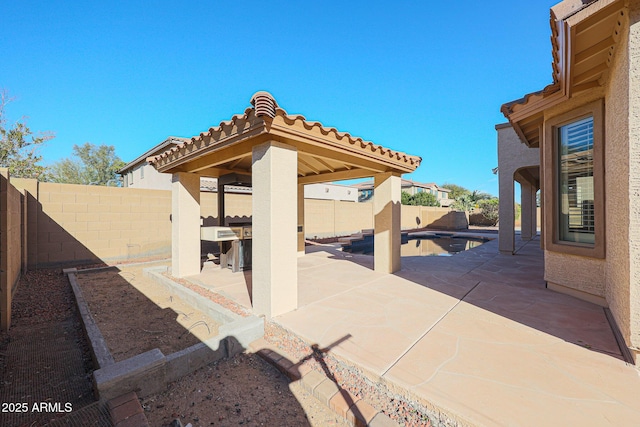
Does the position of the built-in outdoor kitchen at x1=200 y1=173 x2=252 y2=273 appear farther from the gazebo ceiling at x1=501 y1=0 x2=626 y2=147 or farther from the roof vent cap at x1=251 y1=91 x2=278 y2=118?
the gazebo ceiling at x1=501 y1=0 x2=626 y2=147

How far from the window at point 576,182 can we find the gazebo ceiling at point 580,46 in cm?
79

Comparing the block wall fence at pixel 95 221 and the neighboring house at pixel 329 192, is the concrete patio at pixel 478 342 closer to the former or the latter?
the block wall fence at pixel 95 221

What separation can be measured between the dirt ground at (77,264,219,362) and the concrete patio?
837 millimetres

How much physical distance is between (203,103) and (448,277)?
18.9 metres

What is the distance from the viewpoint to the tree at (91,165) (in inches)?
1208

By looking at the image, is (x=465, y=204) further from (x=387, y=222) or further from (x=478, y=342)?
(x=478, y=342)

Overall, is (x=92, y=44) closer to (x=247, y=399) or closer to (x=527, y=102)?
(x=247, y=399)

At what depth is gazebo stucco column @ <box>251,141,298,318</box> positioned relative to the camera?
161 inches

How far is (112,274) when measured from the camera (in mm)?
8039

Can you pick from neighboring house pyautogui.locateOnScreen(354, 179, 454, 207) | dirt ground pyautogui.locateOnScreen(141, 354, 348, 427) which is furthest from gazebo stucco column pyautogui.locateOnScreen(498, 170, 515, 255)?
neighboring house pyautogui.locateOnScreen(354, 179, 454, 207)

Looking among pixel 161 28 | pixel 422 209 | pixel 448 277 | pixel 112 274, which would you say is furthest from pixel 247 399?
pixel 422 209

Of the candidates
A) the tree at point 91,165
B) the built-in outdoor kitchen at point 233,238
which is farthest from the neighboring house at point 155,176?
the tree at point 91,165

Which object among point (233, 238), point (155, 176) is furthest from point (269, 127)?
point (155, 176)

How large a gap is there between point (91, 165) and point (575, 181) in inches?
1771
